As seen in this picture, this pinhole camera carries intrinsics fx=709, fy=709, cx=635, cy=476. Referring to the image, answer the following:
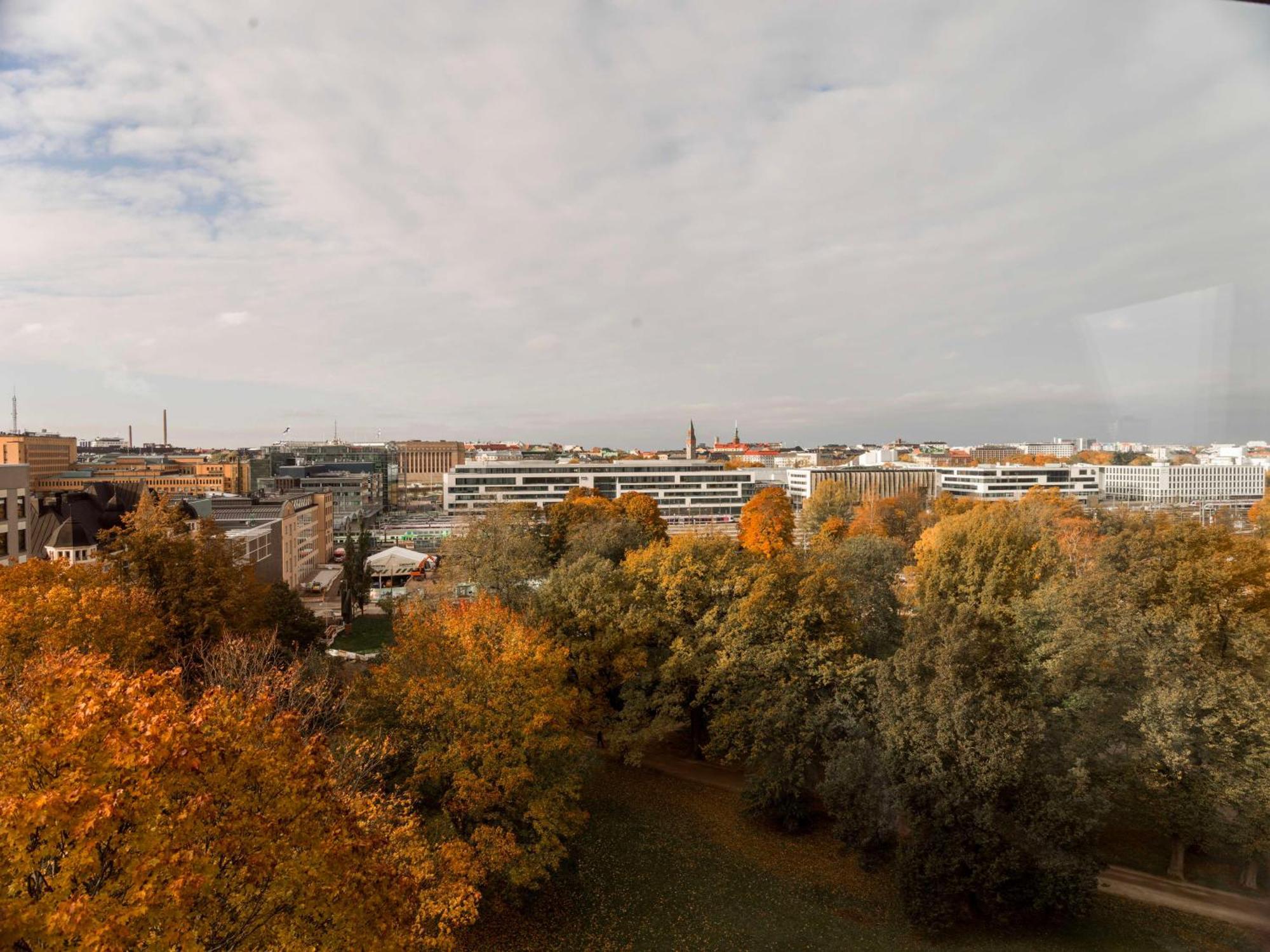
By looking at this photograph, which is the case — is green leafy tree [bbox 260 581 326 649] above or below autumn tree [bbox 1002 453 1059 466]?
below

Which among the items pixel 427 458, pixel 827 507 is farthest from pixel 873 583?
pixel 427 458

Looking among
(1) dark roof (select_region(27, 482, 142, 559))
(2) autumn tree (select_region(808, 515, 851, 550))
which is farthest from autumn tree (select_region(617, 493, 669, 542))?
(1) dark roof (select_region(27, 482, 142, 559))

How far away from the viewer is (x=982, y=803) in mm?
8359

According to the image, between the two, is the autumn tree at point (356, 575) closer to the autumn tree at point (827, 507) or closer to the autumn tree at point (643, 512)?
the autumn tree at point (643, 512)

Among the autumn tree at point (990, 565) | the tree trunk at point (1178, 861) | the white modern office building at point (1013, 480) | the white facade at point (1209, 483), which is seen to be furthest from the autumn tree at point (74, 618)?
the white modern office building at point (1013, 480)

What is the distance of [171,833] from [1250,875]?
10.9 metres

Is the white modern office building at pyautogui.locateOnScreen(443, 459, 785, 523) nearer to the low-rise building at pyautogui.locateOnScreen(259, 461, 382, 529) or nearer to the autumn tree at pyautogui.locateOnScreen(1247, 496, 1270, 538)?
the low-rise building at pyautogui.locateOnScreen(259, 461, 382, 529)

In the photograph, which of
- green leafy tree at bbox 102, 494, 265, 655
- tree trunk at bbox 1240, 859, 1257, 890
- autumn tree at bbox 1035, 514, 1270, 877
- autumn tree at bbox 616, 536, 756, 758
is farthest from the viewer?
autumn tree at bbox 616, 536, 756, 758

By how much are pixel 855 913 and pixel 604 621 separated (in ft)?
20.3

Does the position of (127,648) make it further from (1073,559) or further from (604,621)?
(1073,559)

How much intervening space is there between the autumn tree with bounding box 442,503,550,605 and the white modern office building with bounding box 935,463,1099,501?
44.0m

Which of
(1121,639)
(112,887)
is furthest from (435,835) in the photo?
(1121,639)

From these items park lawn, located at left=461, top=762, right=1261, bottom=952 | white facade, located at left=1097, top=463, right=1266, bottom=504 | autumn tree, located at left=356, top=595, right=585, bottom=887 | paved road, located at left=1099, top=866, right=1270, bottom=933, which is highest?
white facade, located at left=1097, top=463, right=1266, bottom=504

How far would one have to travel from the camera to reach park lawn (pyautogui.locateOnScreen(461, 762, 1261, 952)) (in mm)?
8367
